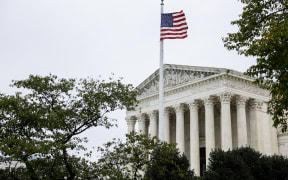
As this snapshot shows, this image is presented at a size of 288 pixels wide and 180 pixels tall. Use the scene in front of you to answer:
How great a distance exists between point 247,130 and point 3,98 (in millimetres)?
33340

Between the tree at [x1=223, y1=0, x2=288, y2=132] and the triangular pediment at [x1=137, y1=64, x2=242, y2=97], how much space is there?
23.4m

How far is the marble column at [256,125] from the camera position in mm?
42625

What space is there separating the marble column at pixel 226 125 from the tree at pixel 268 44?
22.0 m

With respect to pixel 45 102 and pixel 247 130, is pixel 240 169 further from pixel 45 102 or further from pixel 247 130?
pixel 247 130

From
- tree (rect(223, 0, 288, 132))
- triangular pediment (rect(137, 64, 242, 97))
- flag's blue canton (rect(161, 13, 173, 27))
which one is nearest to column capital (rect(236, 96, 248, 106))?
triangular pediment (rect(137, 64, 242, 97))

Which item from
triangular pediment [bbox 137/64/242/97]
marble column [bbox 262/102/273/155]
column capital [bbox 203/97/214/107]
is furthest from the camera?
triangular pediment [bbox 137/64/242/97]

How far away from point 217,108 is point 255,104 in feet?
22.8

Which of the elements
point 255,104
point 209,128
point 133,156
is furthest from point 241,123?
point 133,156

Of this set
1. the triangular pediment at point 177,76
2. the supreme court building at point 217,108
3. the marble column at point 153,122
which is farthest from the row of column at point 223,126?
the marble column at point 153,122

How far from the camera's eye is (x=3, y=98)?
61.7 feet

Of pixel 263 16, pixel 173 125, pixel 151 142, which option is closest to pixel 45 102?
pixel 151 142

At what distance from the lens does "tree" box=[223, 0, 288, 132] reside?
15.8m

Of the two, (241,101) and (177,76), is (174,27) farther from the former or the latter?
(177,76)

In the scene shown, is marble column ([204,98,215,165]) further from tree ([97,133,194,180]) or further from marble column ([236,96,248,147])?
tree ([97,133,194,180])
